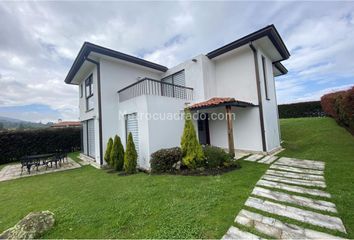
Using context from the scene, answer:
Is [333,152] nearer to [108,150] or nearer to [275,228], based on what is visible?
[275,228]

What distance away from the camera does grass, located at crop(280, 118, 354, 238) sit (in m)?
3.36

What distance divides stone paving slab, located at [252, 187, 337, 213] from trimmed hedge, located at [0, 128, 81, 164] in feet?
50.8

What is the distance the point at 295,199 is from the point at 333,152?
6150mm

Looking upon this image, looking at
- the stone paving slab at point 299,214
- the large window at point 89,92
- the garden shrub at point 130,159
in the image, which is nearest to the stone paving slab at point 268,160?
the stone paving slab at point 299,214

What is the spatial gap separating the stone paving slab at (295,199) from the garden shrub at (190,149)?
8.69ft

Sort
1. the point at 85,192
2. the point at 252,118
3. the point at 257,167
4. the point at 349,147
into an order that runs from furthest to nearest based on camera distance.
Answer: the point at 252,118, the point at 349,147, the point at 257,167, the point at 85,192

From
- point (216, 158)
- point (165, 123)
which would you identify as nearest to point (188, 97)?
point (165, 123)

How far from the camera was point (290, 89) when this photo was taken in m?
18.8

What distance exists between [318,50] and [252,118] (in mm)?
7796

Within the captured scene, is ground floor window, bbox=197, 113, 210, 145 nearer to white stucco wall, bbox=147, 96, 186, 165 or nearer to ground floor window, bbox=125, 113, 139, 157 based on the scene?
white stucco wall, bbox=147, 96, 186, 165

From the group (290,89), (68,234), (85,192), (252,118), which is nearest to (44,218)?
(68,234)

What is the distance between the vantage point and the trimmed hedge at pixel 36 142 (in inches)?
450

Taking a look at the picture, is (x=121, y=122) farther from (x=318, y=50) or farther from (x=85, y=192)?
(x=318, y=50)

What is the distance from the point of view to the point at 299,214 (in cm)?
302
